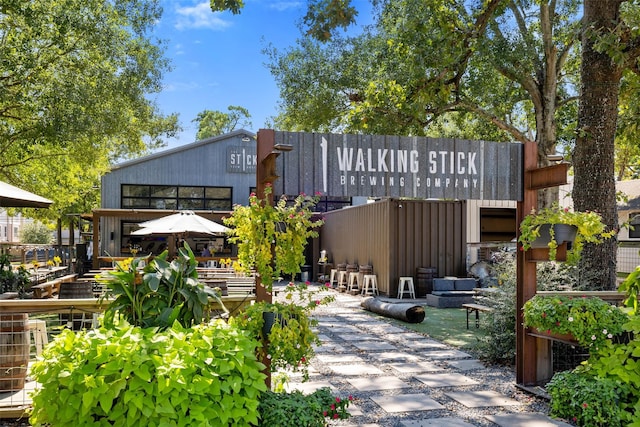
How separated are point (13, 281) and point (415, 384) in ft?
22.4

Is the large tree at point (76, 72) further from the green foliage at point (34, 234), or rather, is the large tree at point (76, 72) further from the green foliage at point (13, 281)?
the green foliage at point (34, 234)

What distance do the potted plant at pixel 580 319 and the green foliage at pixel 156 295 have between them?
3044 millimetres

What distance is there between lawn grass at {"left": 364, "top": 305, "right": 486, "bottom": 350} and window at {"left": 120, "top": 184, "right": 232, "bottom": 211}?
36.6ft

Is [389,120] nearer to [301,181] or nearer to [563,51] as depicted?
[563,51]

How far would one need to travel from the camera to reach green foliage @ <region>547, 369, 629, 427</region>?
415 cm

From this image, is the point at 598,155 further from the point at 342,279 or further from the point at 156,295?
the point at 342,279

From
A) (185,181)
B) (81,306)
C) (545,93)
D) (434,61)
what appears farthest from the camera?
(185,181)

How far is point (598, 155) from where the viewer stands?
6.74m

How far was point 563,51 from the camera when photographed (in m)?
12.6

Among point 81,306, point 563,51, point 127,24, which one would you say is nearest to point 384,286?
point 563,51

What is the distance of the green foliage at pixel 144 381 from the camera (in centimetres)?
291

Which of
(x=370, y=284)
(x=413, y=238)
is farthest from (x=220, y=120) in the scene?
(x=413, y=238)

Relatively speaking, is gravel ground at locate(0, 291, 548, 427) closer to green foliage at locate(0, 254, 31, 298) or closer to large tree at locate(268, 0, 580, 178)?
large tree at locate(268, 0, 580, 178)

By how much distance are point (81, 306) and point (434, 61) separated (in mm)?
7312
